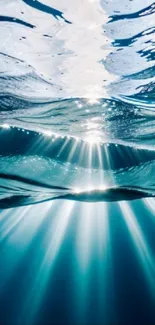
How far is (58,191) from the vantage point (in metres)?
4.70

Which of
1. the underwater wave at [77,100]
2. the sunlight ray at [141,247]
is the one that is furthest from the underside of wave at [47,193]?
the sunlight ray at [141,247]

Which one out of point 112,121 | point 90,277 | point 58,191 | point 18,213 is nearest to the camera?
point 90,277

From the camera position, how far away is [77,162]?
5668 mm

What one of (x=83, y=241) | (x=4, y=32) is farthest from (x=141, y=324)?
(x=4, y=32)

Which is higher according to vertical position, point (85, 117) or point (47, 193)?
point (85, 117)

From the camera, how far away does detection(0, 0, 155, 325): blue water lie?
6.90 ft

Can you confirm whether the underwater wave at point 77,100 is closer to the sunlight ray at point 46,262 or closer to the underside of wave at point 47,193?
the underside of wave at point 47,193

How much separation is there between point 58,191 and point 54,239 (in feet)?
5.48

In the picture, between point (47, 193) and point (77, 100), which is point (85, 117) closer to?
point (77, 100)

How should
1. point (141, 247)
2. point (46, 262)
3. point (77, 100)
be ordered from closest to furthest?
point (46, 262), point (141, 247), point (77, 100)

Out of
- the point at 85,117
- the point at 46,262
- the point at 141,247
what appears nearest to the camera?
the point at 46,262

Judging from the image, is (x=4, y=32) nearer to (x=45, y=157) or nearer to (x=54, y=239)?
(x=45, y=157)

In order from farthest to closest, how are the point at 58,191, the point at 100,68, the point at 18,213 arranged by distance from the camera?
the point at 100,68
the point at 58,191
the point at 18,213

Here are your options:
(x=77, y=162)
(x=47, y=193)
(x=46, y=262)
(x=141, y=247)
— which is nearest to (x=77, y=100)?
(x=77, y=162)
